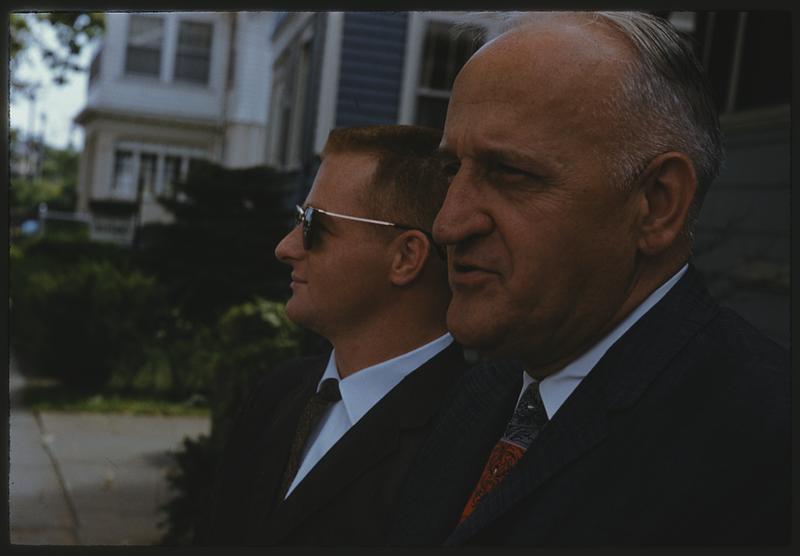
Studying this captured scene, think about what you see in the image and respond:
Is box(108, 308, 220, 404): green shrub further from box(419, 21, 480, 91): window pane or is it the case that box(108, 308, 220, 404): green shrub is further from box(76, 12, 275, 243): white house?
box(76, 12, 275, 243): white house

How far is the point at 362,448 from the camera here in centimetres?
207

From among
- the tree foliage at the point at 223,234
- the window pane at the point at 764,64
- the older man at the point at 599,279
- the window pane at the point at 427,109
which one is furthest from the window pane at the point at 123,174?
the older man at the point at 599,279

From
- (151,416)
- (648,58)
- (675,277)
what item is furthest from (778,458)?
(151,416)

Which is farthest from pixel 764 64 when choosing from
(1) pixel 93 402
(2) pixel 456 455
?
(1) pixel 93 402

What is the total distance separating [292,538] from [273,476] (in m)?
0.21

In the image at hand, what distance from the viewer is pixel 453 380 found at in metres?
2.18

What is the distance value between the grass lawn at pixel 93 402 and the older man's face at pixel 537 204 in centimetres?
776

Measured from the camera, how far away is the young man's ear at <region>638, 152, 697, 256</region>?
55.9 inches

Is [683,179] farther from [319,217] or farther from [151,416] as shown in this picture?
[151,416]

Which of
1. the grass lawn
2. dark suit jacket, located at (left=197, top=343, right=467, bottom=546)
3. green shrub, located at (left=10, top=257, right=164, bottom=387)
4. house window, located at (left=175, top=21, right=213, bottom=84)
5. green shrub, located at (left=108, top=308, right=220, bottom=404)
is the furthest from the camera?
house window, located at (left=175, top=21, right=213, bottom=84)

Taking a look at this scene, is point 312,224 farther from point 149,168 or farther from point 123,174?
point 123,174

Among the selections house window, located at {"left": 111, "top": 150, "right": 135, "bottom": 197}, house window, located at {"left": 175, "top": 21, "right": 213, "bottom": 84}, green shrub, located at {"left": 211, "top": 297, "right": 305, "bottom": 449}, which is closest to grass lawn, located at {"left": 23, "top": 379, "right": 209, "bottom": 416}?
green shrub, located at {"left": 211, "top": 297, "right": 305, "bottom": 449}

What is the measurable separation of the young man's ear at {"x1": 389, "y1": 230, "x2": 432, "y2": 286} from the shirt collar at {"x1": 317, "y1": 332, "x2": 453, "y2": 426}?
0.16 m

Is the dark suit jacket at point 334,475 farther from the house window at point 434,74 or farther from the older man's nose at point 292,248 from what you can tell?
the house window at point 434,74
